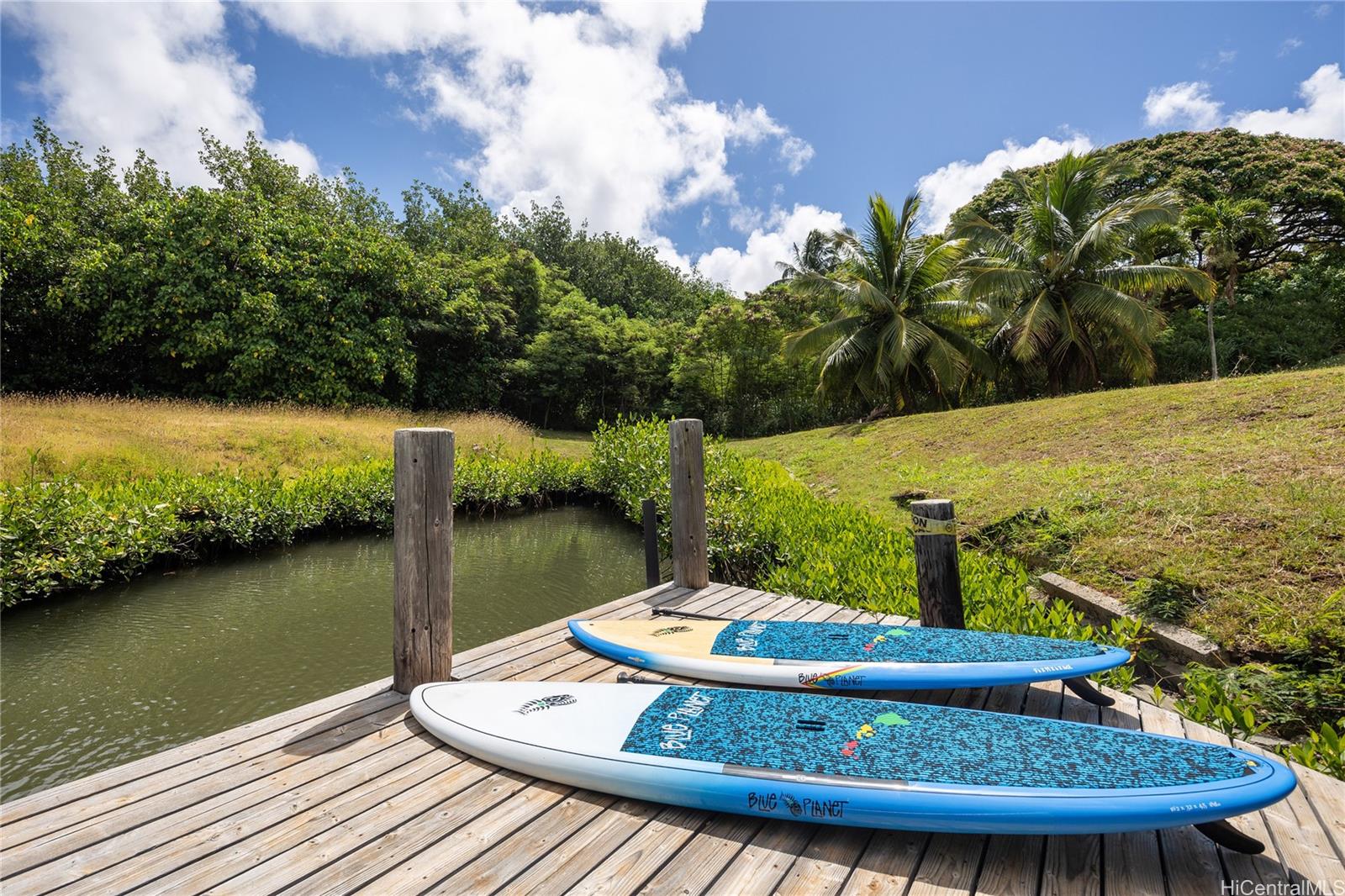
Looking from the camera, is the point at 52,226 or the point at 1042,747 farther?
the point at 52,226

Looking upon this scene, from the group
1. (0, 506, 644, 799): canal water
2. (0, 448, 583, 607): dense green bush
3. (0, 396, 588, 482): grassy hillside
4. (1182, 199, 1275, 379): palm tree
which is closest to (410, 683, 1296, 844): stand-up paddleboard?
(0, 506, 644, 799): canal water

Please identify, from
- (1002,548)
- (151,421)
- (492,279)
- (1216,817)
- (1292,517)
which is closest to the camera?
(1216,817)

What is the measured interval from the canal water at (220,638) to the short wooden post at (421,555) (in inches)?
101

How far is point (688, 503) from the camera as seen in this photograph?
501cm

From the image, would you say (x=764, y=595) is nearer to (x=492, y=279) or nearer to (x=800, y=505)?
(x=800, y=505)

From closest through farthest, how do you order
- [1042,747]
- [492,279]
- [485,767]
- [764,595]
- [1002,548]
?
[1042,747] < [485,767] < [764,595] < [1002,548] < [492,279]

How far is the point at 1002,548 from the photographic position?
20.2 feet

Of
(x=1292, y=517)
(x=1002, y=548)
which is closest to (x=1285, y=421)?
(x=1292, y=517)

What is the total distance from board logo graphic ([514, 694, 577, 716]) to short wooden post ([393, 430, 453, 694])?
688 millimetres

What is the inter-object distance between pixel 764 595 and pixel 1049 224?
51.1ft

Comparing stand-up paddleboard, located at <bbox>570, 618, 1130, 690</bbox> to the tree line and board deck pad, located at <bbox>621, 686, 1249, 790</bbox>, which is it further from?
the tree line
